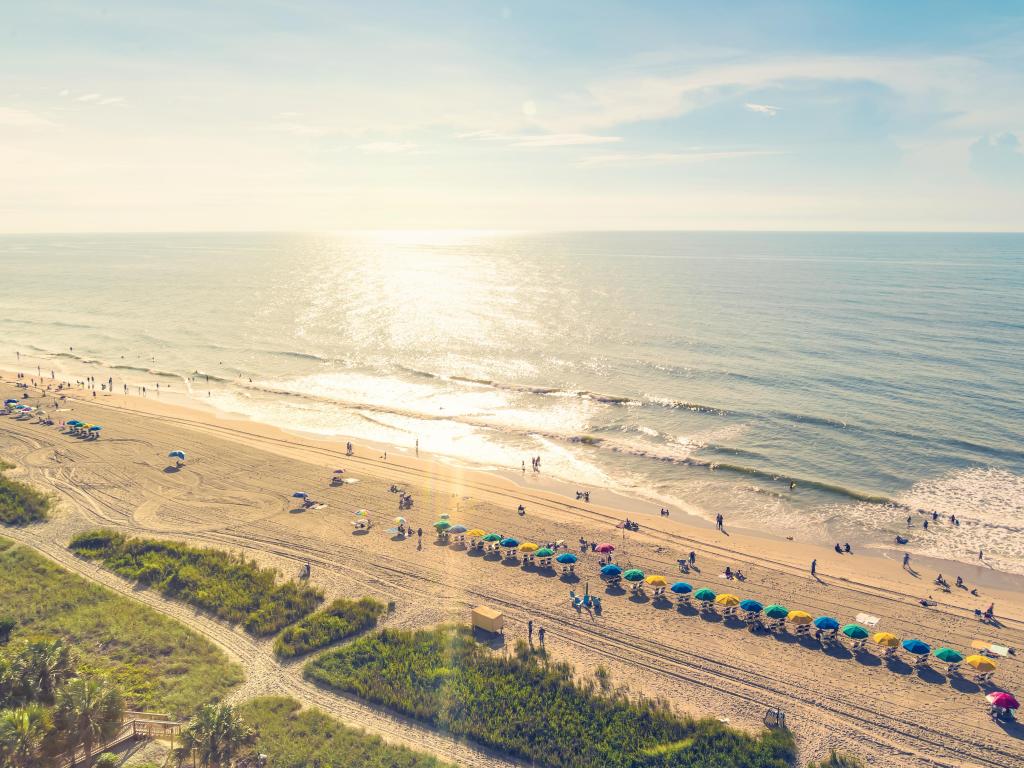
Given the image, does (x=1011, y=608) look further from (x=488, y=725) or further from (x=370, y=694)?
(x=370, y=694)

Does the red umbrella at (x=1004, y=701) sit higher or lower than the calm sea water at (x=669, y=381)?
lower

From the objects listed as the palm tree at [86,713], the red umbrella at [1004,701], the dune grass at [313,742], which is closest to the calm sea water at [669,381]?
the red umbrella at [1004,701]

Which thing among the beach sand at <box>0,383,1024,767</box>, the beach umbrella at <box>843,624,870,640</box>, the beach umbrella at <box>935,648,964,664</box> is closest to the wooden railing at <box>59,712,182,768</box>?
the beach sand at <box>0,383,1024,767</box>

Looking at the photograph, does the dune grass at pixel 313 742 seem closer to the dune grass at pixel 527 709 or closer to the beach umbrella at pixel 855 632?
the dune grass at pixel 527 709

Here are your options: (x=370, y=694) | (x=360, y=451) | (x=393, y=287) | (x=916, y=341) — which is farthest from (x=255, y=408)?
(x=393, y=287)

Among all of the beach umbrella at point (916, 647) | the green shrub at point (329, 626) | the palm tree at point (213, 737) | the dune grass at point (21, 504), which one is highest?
the palm tree at point (213, 737)

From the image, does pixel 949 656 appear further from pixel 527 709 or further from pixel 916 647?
pixel 527 709

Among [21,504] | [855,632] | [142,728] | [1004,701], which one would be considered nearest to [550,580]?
[855,632]
